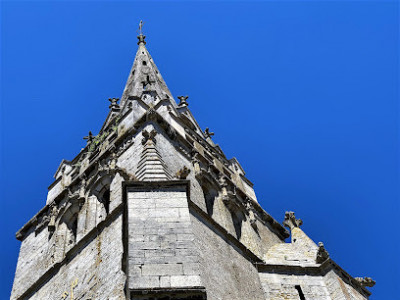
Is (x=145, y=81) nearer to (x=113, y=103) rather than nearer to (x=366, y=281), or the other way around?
(x=113, y=103)

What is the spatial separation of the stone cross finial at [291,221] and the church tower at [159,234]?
0.03m

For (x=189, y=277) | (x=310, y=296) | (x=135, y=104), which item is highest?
(x=135, y=104)

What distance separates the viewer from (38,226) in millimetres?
18891

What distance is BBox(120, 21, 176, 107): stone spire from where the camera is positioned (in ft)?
85.8

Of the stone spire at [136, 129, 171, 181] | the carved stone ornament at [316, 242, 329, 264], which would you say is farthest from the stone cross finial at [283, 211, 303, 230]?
→ the stone spire at [136, 129, 171, 181]

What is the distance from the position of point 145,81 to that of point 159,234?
18315 millimetres

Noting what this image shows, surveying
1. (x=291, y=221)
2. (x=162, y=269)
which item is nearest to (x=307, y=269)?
(x=291, y=221)

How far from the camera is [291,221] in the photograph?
733 inches

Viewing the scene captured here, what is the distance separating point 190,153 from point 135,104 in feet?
13.5

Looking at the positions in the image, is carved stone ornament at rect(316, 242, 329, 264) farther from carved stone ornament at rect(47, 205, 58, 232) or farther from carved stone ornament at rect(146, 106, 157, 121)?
carved stone ornament at rect(47, 205, 58, 232)

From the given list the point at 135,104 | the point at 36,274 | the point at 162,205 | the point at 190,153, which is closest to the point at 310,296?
the point at 162,205

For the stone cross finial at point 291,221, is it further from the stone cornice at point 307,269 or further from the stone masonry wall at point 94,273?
the stone masonry wall at point 94,273

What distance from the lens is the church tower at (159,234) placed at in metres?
10.3

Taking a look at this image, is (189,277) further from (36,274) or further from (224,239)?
(36,274)
